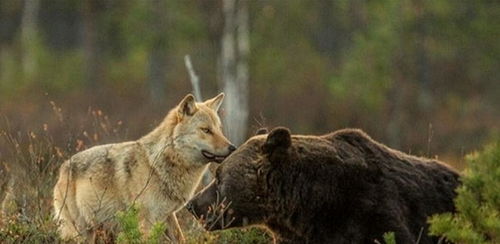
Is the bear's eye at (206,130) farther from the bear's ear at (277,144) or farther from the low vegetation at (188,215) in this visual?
the bear's ear at (277,144)

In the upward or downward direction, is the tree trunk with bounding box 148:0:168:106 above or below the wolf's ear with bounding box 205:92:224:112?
below

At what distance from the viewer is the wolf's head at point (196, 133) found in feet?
30.2

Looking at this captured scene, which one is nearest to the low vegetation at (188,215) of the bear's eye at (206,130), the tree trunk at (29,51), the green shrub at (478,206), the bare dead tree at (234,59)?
the green shrub at (478,206)

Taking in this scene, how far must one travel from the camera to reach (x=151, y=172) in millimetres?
9266

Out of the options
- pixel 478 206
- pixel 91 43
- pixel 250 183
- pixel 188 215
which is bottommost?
pixel 91 43

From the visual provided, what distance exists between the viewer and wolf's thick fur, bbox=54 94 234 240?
9.19m

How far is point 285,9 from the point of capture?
43.3 m

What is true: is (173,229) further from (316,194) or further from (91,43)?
(91,43)

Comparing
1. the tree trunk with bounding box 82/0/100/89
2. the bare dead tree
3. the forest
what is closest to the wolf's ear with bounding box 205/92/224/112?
the forest

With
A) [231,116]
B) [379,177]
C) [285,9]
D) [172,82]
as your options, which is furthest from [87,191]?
[285,9]

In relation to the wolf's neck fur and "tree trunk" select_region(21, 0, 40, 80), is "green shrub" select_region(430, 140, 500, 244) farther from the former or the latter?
"tree trunk" select_region(21, 0, 40, 80)

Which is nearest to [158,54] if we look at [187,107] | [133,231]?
[187,107]

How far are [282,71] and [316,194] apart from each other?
29.3m

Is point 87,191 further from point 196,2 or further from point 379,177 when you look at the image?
point 196,2
